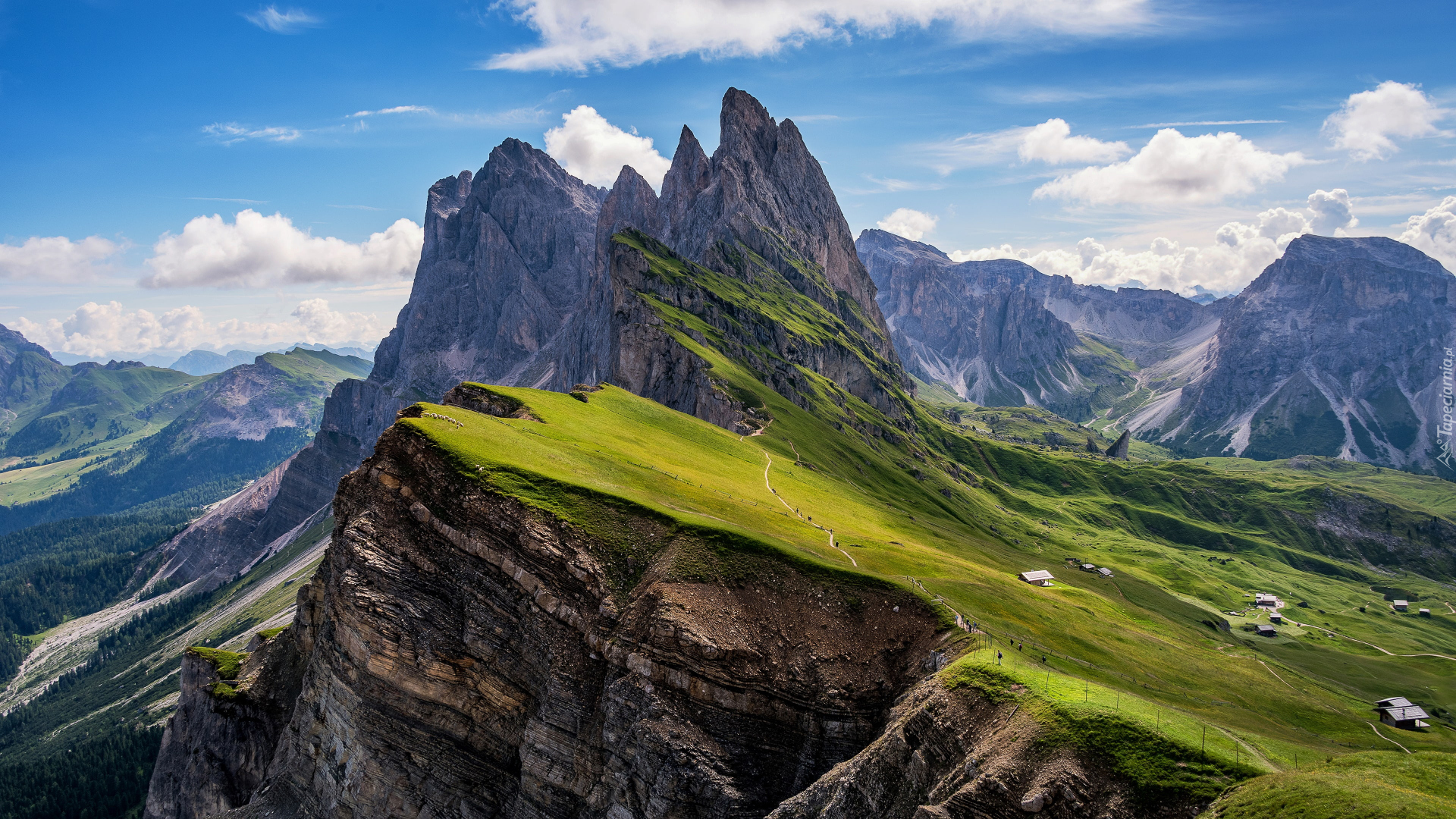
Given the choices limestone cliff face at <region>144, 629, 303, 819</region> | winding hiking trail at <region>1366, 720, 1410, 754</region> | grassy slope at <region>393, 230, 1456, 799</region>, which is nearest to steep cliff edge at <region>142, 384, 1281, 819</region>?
grassy slope at <region>393, 230, 1456, 799</region>

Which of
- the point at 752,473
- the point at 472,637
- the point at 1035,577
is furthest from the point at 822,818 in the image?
the point at 1035,577

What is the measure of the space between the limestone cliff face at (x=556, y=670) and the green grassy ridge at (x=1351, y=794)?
21.1 meters

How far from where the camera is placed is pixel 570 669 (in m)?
50.4

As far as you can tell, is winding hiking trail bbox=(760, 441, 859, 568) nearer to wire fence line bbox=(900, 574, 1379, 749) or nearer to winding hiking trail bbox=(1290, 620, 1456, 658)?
wire fence line bbox=(900, 574, 1379, 749)

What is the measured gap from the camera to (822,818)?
38.3m

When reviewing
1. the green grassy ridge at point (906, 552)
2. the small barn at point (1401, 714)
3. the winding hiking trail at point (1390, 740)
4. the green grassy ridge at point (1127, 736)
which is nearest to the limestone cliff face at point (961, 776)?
the green grassy ridge at point (1127, 736)

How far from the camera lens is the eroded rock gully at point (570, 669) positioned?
46.3 meters

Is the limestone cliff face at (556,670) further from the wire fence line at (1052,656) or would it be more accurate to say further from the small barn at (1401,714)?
the small barn at (1401,714)

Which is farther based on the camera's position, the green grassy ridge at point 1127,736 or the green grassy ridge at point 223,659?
the green grassy ridge at point 223,659

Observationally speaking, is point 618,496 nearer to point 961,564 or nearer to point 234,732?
point 961,564

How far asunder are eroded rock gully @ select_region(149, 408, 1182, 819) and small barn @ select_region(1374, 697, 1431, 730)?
5426cm

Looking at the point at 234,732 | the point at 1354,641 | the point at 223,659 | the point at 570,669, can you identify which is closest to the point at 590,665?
the point at 570,669

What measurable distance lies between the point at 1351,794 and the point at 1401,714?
199ft

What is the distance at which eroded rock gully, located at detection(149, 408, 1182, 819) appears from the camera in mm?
46312
